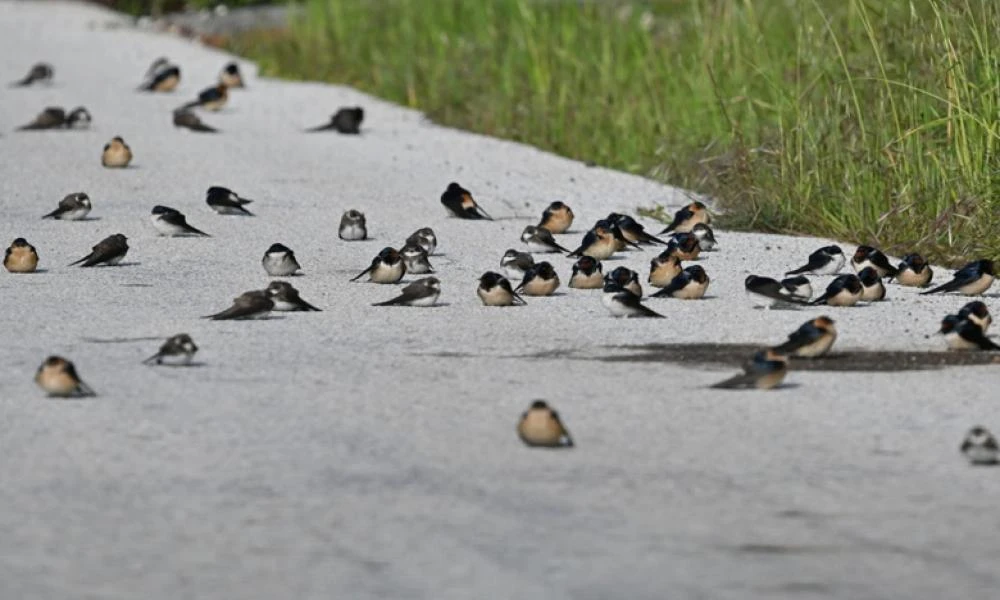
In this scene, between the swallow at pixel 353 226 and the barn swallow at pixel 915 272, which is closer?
the barn swallow at pixel 915 272

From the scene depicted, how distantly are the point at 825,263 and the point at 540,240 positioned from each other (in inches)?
74.1

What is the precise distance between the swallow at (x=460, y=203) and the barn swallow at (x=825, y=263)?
2998mm

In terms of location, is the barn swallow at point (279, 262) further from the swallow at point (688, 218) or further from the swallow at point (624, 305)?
the swallow at point (688, 218)

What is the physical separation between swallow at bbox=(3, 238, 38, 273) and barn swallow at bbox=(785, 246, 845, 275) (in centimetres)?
405

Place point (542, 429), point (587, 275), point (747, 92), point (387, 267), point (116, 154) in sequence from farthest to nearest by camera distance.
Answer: point (116, 154)
point (747, 92)
point (387, 267)
point (587, 275)
point (542, 429)

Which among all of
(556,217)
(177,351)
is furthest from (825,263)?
(177,351)

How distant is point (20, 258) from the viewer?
1117 cm

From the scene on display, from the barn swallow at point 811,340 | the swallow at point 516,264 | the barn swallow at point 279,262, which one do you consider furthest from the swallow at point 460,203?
the barn swallow at point 811,340

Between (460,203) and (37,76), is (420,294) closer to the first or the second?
(460,203)

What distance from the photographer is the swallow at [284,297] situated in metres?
9.80

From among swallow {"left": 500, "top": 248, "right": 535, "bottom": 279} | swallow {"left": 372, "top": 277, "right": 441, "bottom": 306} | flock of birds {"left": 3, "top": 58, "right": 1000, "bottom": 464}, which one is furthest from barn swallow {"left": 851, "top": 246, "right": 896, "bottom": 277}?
swallow {"left": 372, "top": 277, "right": 441, "bottom": 306}

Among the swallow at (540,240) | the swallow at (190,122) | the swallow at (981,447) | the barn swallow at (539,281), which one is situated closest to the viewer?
the swallow at (981,447)

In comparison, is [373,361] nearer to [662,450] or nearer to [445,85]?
[662,450]

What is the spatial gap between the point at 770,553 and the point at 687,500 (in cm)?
62
